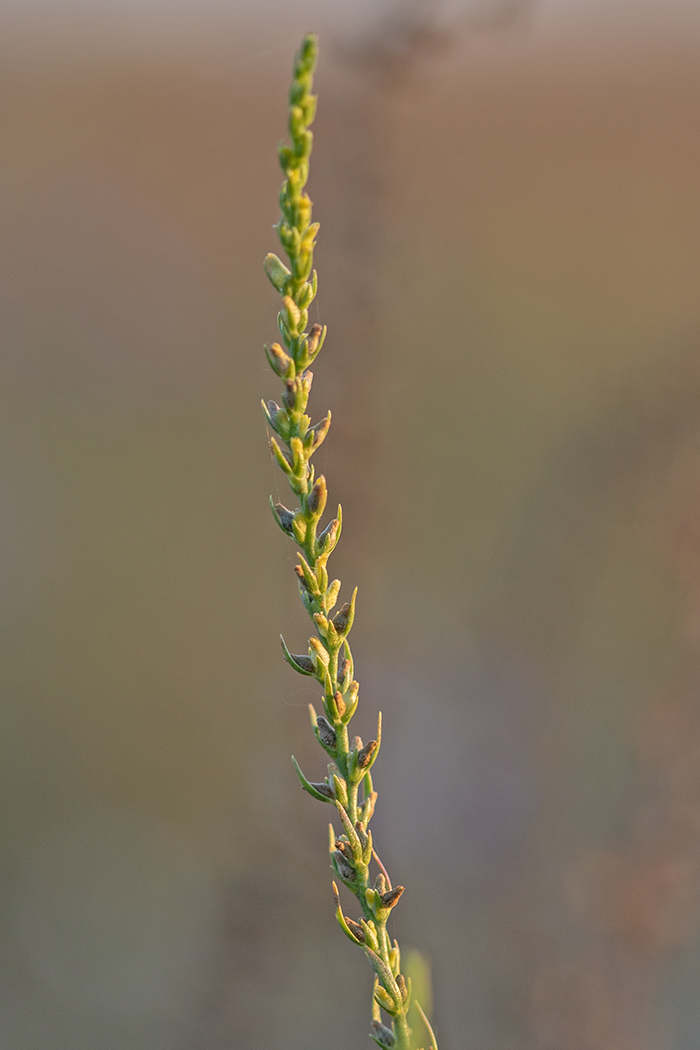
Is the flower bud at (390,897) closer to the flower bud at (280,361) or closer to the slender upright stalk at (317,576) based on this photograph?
the slender upright stalk at (317,576)

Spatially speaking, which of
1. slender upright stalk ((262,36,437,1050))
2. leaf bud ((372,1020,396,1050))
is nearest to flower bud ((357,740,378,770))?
slender upright stalk ((262,36,437,1050))

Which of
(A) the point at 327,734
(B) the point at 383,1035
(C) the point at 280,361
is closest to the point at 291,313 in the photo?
(C) the point at 280,361

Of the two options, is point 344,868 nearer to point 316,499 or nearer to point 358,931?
point 358,931

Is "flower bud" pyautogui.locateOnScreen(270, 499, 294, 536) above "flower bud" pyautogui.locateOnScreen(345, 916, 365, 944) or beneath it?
above

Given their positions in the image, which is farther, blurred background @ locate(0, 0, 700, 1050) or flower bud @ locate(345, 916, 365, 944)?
blurred background @ locate(0, 0, 700, 1050)

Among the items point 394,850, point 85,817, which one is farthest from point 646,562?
point 85,817

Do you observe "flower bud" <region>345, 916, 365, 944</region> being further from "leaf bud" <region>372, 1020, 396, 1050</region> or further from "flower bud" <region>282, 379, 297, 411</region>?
"flower bud" <region>282, 379, 297, 411</region>

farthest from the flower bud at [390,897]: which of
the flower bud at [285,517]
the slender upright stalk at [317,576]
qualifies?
the flower bud at [285,517]

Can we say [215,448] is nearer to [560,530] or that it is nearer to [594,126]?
[560,530]
